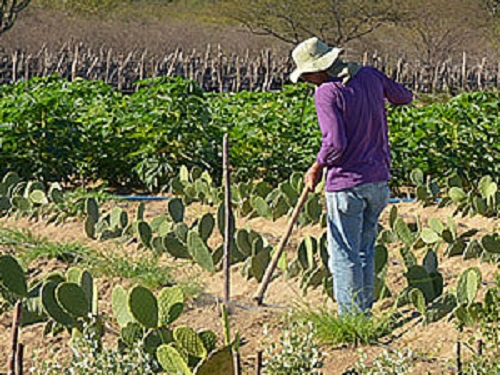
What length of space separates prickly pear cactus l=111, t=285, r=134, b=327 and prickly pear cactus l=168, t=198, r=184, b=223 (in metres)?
2.02

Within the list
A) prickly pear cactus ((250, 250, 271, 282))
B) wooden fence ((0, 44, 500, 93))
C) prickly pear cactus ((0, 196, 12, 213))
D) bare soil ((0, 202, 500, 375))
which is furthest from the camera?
wooden fence ((0, 44, 500, 93))

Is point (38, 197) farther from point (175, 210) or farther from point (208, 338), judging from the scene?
point (208, 338)

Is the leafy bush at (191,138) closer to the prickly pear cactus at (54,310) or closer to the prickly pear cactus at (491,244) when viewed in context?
the prickly pear cactus at (491,244)

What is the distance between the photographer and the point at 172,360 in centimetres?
343

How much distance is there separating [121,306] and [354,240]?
1.07 metres

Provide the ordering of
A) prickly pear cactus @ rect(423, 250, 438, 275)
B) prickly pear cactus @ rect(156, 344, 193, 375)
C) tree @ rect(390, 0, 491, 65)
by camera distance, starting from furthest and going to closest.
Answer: tree @ rect(390, 0, 491, 65) → prickly pear cactus @ rect(423, 250, 438, 275) → prickly pear cactus @ rect(156, 344, 193, 375)

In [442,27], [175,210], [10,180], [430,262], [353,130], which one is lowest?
[430,262]

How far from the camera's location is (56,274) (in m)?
4.28

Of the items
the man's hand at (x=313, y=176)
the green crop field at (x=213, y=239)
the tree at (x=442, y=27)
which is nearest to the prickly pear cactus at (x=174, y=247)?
the green crop field at (x=213, y=239)

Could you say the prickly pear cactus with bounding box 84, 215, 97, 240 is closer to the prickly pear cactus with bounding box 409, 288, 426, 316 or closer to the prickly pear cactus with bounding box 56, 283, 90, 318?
the prickly pear cactus with bounding box 56, 283, 90, 318

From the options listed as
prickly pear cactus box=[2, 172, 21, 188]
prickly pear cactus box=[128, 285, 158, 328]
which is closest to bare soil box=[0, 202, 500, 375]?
prickly pear cactus box=[128, 285, 158, 328]

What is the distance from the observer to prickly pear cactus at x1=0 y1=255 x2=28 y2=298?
4.20 m

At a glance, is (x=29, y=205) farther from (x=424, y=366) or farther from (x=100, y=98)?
(x=424, y=366)

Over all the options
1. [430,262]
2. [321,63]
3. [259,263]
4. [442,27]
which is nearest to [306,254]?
Answer: [259,263]
